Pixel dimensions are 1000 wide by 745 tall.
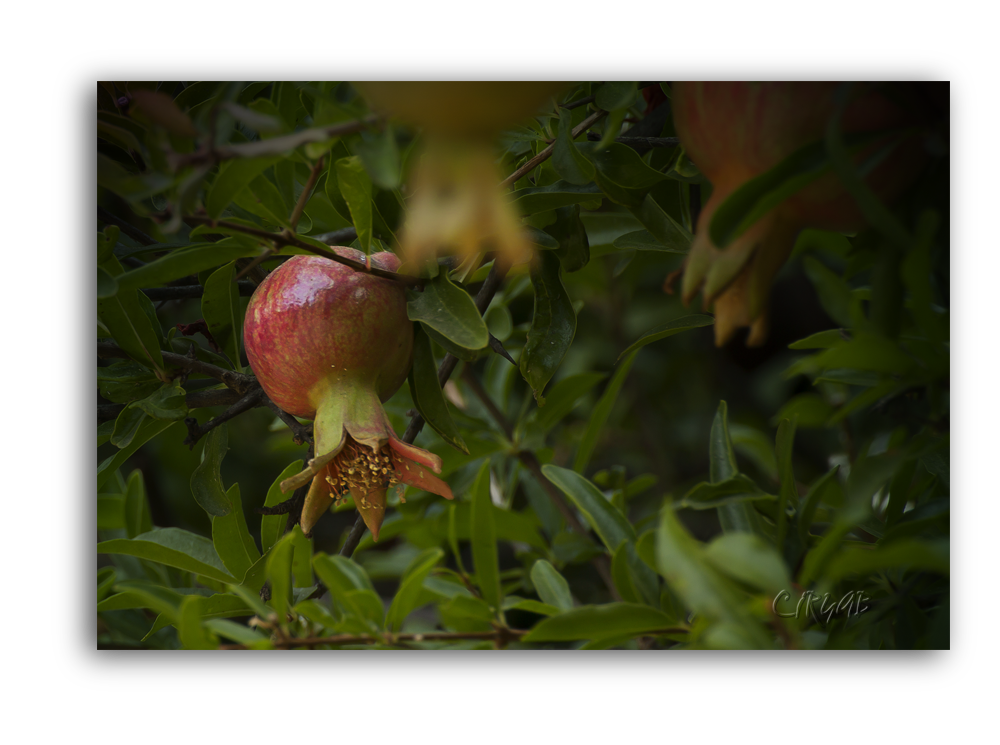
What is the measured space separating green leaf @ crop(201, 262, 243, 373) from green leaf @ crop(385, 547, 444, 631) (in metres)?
0.26

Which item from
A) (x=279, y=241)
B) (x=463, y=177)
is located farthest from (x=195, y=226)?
(x=463, y=177)

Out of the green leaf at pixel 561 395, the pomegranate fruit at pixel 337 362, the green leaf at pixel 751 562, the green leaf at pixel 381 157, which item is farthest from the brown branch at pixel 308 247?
the green leaf at pixel 561 395

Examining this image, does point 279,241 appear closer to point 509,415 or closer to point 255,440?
point 509,415

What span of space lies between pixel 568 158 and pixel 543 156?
5 centimetres

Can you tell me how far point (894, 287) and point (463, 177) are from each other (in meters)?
0.30

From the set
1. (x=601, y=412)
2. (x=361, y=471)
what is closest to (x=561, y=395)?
(x=601, y=412)

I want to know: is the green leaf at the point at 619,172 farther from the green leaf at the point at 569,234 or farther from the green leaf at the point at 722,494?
the green leaf at the point at 722,494

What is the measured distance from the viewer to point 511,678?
632 mm

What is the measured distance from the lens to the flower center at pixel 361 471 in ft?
2.01

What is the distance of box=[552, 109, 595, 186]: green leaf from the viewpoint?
602 millimetres

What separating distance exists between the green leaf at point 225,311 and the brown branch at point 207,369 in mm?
13

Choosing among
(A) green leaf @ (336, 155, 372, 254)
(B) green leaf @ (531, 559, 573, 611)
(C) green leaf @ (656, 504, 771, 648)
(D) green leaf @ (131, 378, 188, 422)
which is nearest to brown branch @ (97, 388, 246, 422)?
(D) green leaf @ (131, 378, 188, 422)

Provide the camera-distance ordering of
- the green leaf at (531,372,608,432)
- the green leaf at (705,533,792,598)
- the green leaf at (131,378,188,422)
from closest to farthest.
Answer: the green leaf at (705,533,792,598) < the green leaf at (131,378,188,422) < the green leaf at (531,372,608,432)

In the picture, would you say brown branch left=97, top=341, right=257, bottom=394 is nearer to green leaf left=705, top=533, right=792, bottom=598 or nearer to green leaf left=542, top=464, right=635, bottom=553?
green leaf left=542, top=464, right=635, bottom=553
